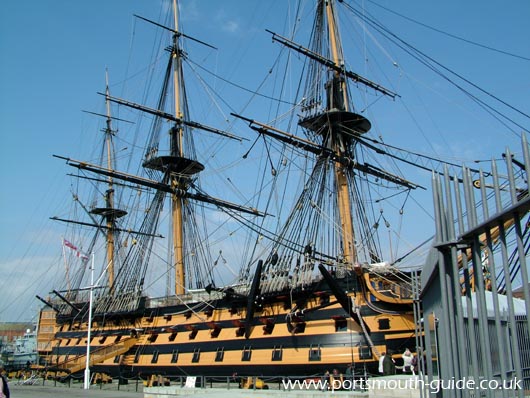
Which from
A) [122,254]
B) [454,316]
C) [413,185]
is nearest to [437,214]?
[454,316]

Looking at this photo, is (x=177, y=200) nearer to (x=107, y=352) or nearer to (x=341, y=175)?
(x=107, y=352)

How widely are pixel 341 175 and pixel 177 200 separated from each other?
14657mm

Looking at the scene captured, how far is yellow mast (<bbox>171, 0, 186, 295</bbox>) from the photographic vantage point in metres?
35.0

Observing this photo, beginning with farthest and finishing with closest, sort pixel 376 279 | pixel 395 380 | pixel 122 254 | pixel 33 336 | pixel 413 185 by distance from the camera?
1. pixel 33 336
2. pixel 122 254
3. pixel 413 185
4. pixel 376 279
5. pixel 395 380

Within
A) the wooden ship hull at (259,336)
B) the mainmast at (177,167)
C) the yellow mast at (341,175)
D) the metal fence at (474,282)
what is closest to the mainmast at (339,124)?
the yellow mast at (341,175)

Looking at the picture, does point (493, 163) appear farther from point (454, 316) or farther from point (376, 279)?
point (376, 279)

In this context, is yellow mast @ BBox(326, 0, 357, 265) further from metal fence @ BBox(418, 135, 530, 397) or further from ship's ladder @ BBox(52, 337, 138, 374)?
metal fence @ BBox(418, 135, 530, 397)

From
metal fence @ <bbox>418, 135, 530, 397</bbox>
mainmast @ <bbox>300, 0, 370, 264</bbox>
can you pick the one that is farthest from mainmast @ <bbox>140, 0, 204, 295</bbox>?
metal fence @ <bbox>418, 135, 530, 397</bbox>

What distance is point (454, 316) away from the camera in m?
5.09

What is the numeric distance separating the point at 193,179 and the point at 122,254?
14.0m

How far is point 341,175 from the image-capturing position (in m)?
27.3

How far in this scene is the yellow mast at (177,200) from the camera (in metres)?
35.0

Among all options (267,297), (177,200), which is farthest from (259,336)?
(177,200)

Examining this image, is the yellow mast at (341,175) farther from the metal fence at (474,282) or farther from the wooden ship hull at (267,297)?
the metal fence at (474,282)
